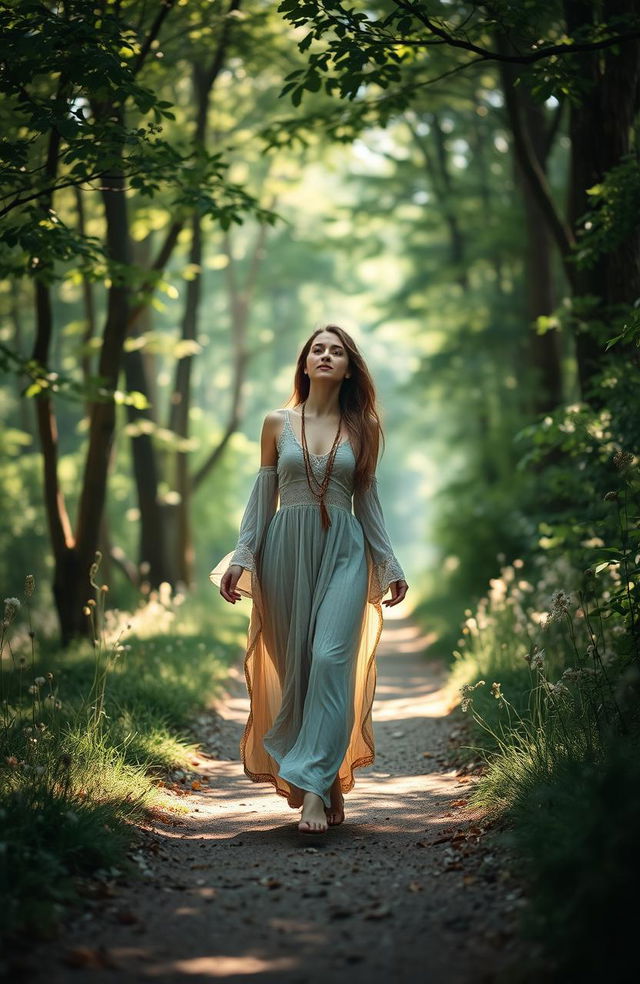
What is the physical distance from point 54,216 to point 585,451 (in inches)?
163

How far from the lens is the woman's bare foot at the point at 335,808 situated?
4973 millimetres

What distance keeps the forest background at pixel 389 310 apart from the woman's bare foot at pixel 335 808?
799mm

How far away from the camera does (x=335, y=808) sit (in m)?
4.97

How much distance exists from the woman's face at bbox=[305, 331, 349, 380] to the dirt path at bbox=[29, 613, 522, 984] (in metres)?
2.49

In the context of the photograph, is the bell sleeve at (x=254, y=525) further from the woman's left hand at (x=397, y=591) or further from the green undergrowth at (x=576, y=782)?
the green undergrowth at (x=576, y=782)

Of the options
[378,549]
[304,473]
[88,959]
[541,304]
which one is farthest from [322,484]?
[541,304]

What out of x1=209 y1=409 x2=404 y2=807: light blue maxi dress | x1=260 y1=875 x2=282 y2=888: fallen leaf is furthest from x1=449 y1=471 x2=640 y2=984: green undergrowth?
x1=260 y1=875 x2=282 y2=888: fallen leaf

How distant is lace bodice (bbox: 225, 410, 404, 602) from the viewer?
516cm

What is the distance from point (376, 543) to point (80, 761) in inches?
77.2

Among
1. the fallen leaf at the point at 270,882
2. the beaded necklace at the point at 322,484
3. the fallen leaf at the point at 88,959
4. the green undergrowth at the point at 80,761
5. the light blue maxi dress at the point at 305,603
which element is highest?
the beaded necklace at the point at 322,484

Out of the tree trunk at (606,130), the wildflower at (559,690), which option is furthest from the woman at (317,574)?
the tree trunk at (606,130)

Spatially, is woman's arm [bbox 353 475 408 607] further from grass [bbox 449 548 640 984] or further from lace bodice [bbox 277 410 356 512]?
grass [bbox 449 548 640 984]

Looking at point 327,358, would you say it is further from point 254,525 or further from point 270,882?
point 270,882
